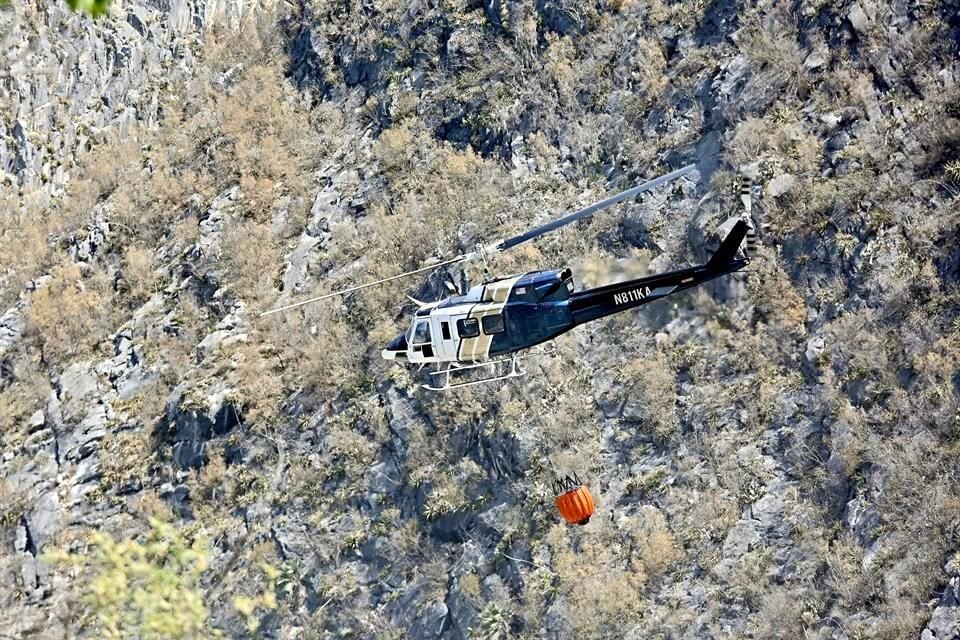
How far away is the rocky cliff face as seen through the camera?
921 inches

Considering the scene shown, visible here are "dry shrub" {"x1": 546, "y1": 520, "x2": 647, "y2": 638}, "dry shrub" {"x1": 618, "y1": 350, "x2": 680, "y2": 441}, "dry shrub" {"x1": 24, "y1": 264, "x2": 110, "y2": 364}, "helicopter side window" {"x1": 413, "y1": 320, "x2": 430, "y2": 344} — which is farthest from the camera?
"dry shrub" {"x1": 24, "y1": 264, "x2": 110, "y2": 364}

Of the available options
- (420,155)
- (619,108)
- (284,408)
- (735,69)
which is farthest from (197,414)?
(735,69)

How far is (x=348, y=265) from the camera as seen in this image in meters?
32.4

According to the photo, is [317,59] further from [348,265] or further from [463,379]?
[463,379]

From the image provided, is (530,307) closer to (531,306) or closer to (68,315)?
(531,306)

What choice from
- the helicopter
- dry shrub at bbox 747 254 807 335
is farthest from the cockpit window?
dry shrub at bbox 747 254 807 335

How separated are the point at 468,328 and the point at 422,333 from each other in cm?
113

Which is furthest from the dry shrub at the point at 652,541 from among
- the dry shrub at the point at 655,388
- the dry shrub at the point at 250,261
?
the dry shrub at the point at 250,261

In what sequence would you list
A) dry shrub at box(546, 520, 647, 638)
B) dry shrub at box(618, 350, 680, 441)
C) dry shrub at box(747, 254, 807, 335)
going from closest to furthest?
dry shrub at box(546, 520, 647, 638) → dry shrub at box(747, 254, 807, 335) → dry shrub at box(618, 350, 680, 441)

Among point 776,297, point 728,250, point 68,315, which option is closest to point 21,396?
point 68,315

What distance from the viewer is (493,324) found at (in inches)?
816

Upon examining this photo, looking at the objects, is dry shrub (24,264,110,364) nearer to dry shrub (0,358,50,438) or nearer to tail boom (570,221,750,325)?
dry shrub (0,358,50,438)

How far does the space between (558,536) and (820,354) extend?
7.06 meters

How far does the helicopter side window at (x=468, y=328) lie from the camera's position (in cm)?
2086
